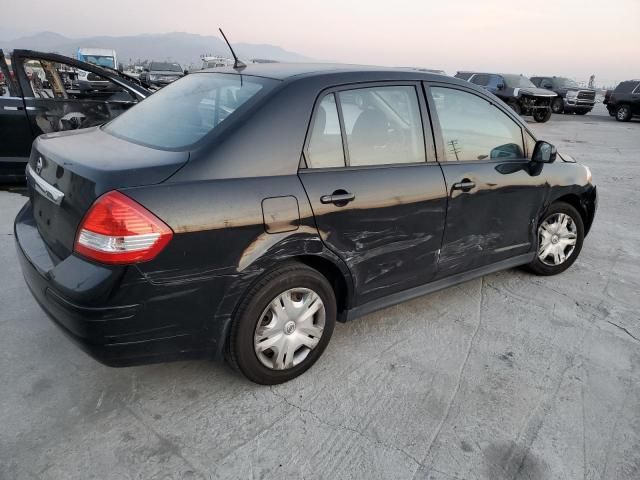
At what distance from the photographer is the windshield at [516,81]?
19352mm

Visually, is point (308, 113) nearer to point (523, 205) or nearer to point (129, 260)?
point (129, 260)

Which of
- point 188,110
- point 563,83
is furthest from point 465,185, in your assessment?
point 563,83

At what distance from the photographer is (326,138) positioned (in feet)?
8.44

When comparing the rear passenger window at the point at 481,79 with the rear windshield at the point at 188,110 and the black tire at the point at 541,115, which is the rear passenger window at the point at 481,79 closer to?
the black tire at the point at 541,115

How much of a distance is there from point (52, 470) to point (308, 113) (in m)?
1.98

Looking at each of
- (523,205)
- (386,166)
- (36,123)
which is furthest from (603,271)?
(36,123)

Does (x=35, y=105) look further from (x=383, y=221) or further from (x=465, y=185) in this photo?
(x=465, y=185)

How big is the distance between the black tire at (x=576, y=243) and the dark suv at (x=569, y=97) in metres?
21.9

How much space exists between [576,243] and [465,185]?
1781mm

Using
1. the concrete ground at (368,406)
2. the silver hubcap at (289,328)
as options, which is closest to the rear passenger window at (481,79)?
the concrete ground at (368,406)

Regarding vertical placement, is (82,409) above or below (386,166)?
below

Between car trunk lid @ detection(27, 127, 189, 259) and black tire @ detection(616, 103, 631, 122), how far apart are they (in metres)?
24.8

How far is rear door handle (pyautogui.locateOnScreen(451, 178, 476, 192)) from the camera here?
3080 millimetres

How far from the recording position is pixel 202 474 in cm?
206
